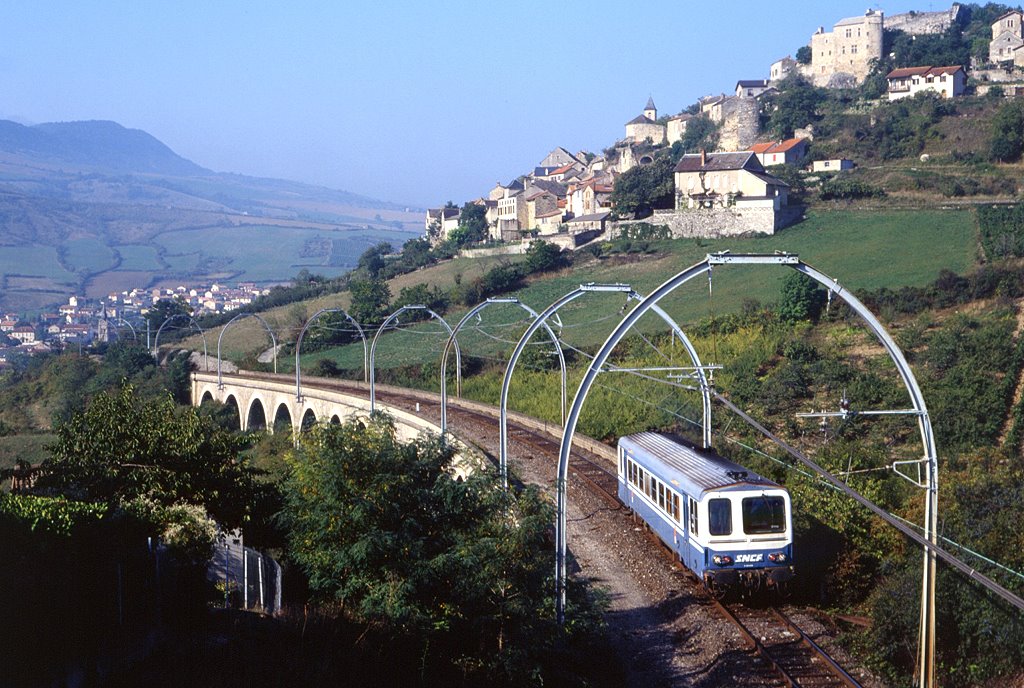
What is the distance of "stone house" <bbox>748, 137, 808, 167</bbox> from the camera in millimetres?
85156

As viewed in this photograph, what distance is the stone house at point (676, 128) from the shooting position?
371ft

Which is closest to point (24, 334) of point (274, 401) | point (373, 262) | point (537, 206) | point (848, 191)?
point (373, 262)

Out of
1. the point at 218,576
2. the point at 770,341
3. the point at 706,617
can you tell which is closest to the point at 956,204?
the point at 770,341

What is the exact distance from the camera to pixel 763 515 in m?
15.6

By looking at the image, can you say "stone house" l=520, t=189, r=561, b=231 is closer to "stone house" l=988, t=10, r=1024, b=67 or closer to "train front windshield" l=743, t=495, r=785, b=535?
"stone house" l=988, t=10, r=1024, b=67

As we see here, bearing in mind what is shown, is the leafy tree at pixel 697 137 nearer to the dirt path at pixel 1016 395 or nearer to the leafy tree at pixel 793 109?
the leafy tree at pixel 793 109

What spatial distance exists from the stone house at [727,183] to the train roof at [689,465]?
49.9 meters

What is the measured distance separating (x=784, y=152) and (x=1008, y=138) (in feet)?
60.0

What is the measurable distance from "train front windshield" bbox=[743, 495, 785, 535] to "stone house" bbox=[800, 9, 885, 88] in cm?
10490

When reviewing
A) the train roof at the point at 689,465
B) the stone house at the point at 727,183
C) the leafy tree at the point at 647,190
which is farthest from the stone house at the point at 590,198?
the train roof at the point at 689,465

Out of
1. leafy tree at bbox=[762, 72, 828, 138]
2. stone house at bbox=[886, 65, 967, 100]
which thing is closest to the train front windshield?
leafy tree at bbox=[762, 72, 828, 138]

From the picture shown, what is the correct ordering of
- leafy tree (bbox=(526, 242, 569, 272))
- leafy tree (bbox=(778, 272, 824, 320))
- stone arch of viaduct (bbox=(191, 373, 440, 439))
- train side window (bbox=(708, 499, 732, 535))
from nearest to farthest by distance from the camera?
train side window (bbox=(708, 499, 732, 535))
stone arch of viaduct (bbox=(191, 373, 440, 439))
leafy tree (bbox=(778, 272, 824, 320))
leafy tree (bbox=(526, 242, 569, 272))

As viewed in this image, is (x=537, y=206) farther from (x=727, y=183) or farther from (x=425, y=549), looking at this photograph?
(x=425, y=549)

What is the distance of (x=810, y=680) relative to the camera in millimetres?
12984
